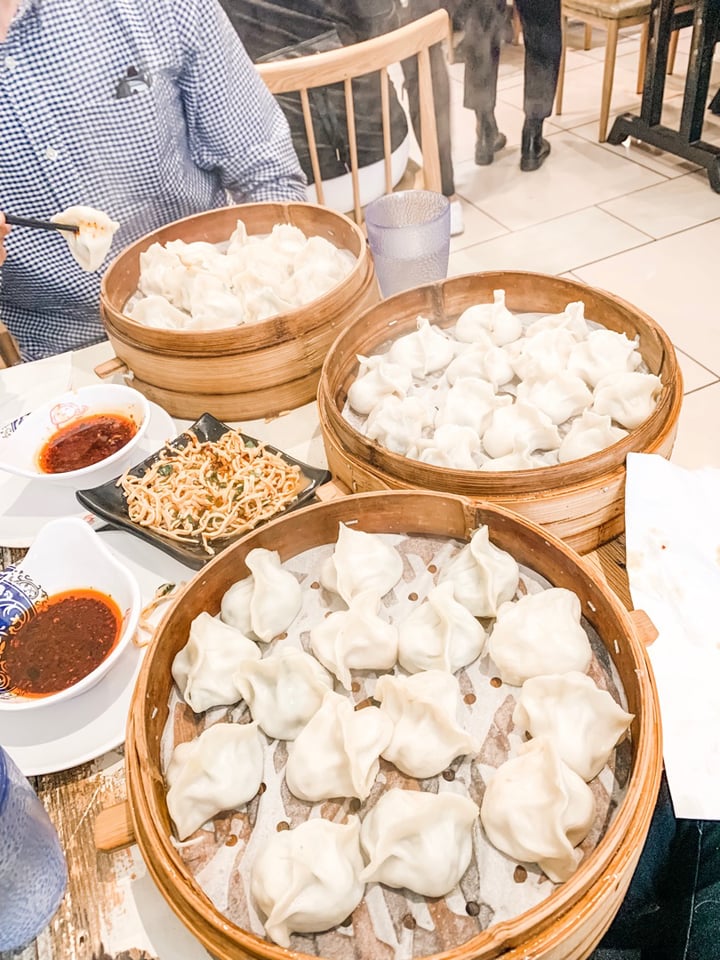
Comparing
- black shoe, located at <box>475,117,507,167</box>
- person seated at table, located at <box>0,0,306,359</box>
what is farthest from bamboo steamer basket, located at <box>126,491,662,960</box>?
black shoe, located at <box>475,117,507,167</box>

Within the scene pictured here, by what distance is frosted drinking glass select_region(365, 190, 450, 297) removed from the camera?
1835 millimetres

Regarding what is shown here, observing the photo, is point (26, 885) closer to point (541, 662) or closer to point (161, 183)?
point (541, 662)

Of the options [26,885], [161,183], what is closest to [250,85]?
[161,183]

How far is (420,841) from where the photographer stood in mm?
853

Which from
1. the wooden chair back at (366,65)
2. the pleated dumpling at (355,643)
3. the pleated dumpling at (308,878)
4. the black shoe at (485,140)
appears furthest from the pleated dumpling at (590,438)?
the black shoe at (485,140)

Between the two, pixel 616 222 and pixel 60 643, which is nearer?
pixel 60 643

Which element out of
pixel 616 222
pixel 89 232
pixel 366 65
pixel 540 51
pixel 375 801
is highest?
pixel 366 65

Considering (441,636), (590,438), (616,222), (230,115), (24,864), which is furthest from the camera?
(616,222)

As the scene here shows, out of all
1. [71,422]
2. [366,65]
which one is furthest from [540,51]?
[71,422]

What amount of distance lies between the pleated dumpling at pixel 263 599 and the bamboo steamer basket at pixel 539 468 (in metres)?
0.26

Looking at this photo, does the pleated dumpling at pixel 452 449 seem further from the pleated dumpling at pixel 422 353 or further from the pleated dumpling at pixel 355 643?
the pleated dumpling at pixel 355 643

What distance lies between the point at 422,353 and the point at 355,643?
0.77 meters

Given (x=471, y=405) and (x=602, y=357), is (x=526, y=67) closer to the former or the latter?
(x=602, y=357)

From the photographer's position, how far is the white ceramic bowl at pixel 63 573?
3.69 ft
